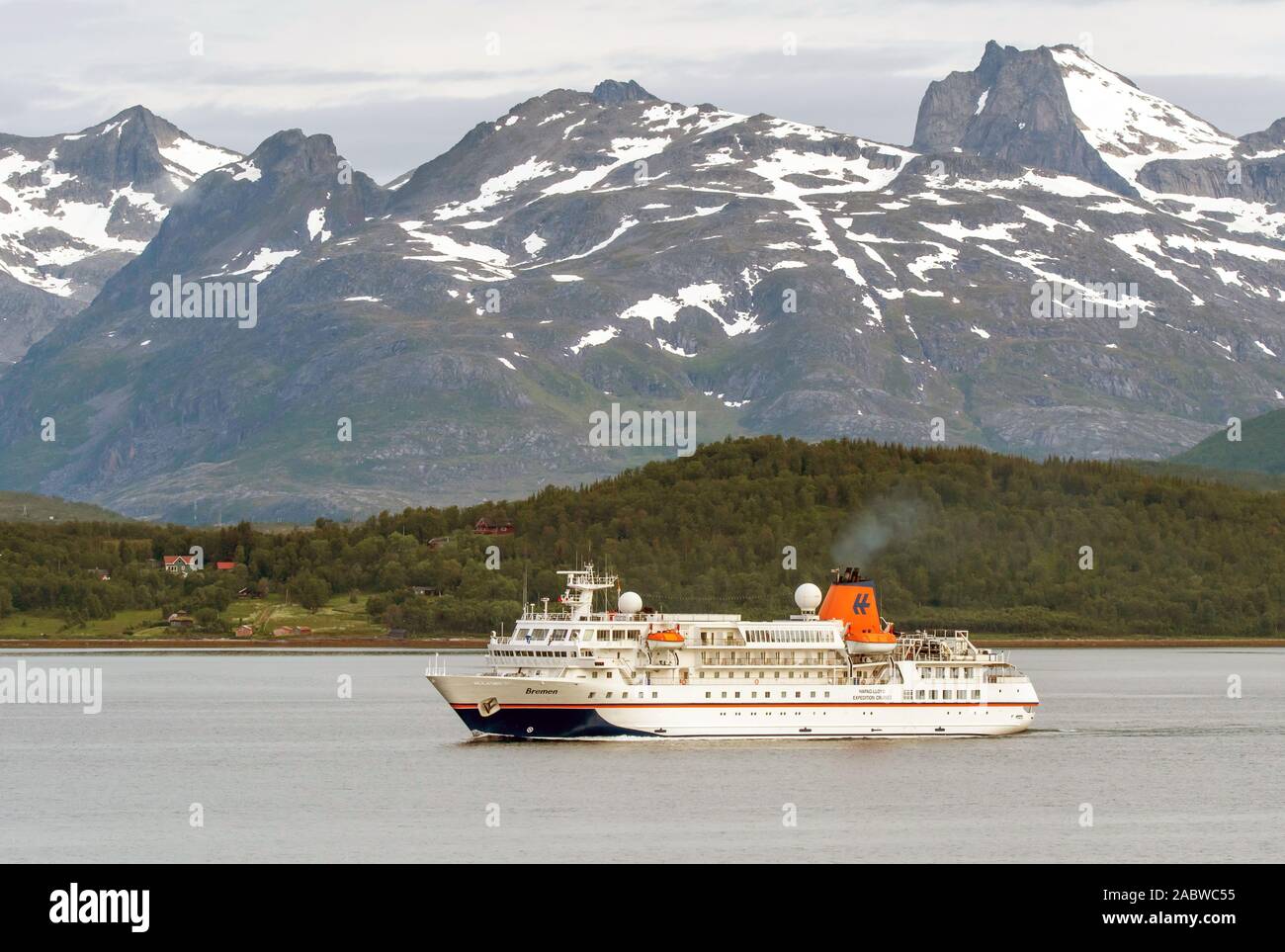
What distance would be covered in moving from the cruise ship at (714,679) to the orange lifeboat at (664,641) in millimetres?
54

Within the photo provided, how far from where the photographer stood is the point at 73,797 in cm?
10338

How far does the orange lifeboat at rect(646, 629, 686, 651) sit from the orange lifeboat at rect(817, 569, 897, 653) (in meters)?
11.1

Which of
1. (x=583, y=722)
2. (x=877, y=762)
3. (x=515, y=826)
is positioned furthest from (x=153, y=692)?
(x=515, y=826)

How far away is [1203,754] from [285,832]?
58.5 meters

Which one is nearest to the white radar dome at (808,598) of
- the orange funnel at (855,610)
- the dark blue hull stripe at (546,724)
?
the orange funnel at (855,610)

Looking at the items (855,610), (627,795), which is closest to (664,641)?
(855,610)

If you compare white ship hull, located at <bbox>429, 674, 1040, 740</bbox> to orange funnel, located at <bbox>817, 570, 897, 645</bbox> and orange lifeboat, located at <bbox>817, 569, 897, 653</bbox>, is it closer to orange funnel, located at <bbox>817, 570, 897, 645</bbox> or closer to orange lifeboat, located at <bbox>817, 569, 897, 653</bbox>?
orange lifeboat, located at <bbox>817, 569, 897, 653</bbox>

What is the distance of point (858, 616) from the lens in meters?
129

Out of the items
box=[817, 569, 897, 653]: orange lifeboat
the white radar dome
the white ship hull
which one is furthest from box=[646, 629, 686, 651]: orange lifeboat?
the white radar dome

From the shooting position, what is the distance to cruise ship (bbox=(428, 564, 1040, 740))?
392 feet

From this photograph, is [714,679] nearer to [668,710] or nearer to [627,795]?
[668,710]

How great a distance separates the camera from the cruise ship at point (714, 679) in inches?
4707

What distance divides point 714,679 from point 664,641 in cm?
374

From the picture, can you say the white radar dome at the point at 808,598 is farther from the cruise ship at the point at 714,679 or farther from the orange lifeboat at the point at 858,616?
the cruise ship at the point at 714,679
